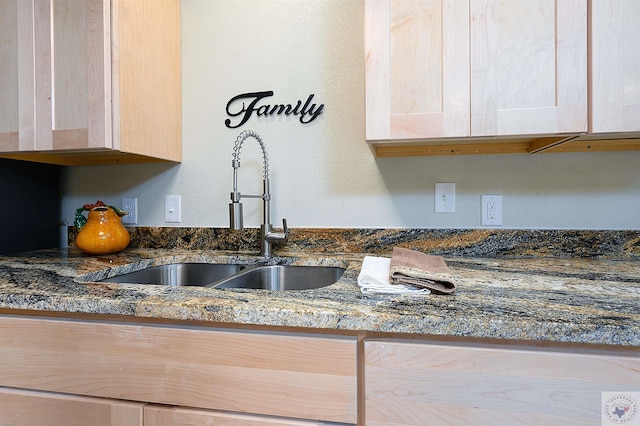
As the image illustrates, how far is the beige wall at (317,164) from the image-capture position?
1.21 m

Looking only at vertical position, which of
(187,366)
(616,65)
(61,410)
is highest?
(616,65)

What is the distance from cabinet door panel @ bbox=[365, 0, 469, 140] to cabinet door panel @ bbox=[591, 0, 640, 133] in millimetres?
306

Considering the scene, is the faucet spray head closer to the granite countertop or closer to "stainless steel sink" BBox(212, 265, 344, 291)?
"stainless steel sink" BBox(212, 265, 344, 291)

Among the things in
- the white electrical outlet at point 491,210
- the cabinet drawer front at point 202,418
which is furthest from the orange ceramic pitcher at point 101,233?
the white electrical outlet at point 491,210

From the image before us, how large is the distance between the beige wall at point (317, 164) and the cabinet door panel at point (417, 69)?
0.33m

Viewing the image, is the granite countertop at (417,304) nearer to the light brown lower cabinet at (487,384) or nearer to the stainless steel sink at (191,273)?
the light brown lower cabinet at (487,384)

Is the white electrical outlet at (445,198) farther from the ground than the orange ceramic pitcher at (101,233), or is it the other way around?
the white electrical outlet at (445,198)

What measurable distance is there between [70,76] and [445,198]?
128 centimetres

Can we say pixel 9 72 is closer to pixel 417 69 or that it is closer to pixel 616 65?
Answer: pixel 417 69

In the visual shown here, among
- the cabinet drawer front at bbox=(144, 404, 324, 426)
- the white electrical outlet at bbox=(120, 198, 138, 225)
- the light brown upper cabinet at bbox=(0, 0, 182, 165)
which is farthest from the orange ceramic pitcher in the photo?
the cabinet drawer front at bbox=(144, 404, 324, 426)

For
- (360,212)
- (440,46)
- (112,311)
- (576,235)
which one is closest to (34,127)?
(112,311)

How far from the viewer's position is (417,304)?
2.24 ft

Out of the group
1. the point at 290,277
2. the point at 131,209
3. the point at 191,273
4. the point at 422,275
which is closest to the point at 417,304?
the point at 422,275

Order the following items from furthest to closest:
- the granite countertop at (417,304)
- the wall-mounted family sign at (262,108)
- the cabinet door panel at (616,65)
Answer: the wall-mounted family sign at (262,108) < the cabinet door panel at (616,65) < the granite countertop at (417,304)
